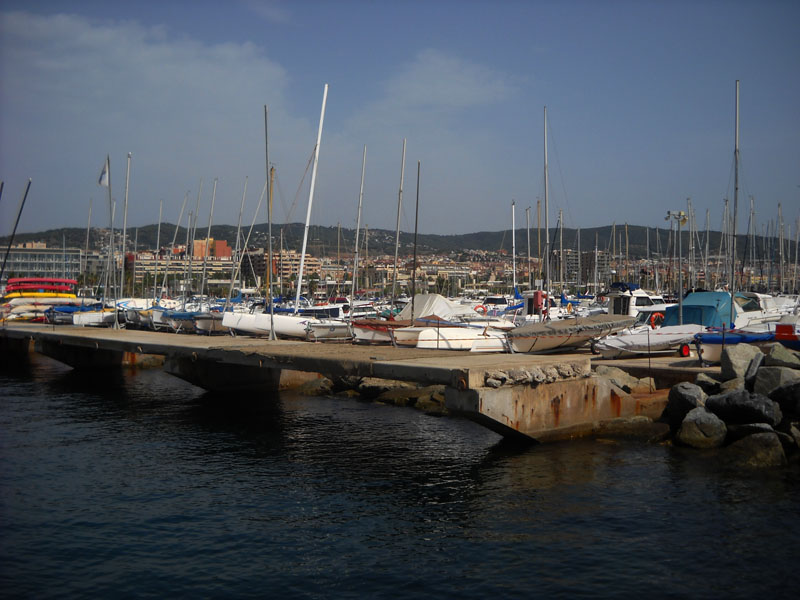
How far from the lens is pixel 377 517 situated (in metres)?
12.8

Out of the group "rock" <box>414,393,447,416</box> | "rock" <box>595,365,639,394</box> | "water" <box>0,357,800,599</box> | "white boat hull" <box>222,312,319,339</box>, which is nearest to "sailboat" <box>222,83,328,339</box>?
"white boat hull" <box>222,312,319,339</box>

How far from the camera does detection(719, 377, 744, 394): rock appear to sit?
18484mm

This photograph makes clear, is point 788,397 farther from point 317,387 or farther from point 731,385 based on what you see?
point 317,387

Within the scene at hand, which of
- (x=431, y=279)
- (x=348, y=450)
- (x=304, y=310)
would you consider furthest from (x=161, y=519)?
(x=431, y=279)

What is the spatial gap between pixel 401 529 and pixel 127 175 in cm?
3969

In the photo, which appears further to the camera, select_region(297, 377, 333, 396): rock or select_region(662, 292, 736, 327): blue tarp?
select_region(662, 292, 736, 327): blue tarp

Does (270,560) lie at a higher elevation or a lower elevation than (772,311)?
lower

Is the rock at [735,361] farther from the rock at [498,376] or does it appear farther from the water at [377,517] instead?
the rock at [498,376]

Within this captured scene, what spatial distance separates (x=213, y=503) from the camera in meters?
13.5

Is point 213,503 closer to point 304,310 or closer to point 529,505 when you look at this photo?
point 529,505

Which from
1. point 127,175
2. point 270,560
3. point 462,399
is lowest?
point 270,560

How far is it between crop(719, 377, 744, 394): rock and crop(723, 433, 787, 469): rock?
290cm

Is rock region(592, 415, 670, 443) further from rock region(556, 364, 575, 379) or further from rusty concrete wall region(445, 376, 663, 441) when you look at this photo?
rock region(556, 364, 575, 379)

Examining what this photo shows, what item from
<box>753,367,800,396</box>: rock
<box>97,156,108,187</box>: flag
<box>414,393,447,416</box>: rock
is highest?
<box>97,156,108,187</box>: flag
